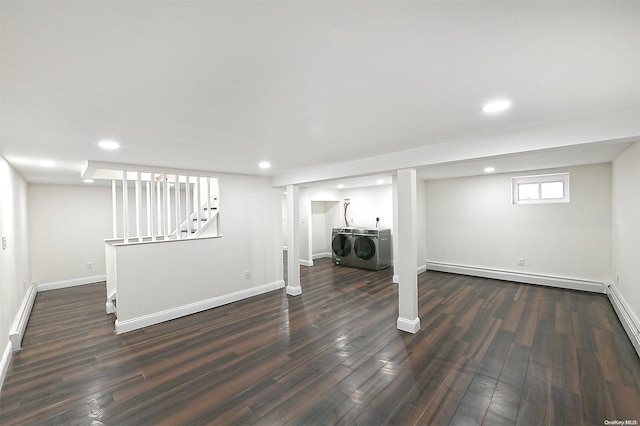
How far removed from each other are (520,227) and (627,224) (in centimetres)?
195

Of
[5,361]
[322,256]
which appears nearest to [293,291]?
[5,361]

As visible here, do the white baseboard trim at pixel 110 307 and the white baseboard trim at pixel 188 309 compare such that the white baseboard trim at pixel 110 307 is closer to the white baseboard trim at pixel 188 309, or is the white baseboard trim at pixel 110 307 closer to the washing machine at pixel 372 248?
the white baseboard trim at pixel 188 309

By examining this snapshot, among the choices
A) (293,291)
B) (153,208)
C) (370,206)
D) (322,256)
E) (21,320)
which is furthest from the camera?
(322,256)

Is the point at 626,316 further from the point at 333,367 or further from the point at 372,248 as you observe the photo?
the point at 372,248

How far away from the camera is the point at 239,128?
220 centimetres

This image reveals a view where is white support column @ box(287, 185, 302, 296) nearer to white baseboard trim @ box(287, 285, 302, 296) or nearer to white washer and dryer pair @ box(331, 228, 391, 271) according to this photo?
white baseboard trim @ box(287, 285, 302, 296)

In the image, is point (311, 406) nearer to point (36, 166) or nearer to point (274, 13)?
point (274, 13)

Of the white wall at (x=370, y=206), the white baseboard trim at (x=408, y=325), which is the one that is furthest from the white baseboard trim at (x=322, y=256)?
the white baseboard trim at (x=408, y=325)

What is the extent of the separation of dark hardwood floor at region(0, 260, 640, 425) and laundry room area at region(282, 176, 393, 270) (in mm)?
2543

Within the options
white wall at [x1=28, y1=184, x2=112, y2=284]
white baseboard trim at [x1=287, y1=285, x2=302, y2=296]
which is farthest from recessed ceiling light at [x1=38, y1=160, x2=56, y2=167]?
white baseboard trim at [x1=287, y1=285, x2=302, y2=296]

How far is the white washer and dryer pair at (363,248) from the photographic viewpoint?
6402mm

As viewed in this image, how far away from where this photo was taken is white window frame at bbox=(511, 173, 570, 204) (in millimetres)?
4746

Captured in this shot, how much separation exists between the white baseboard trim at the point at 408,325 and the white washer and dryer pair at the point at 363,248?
3.11m

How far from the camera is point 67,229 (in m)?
5.36
